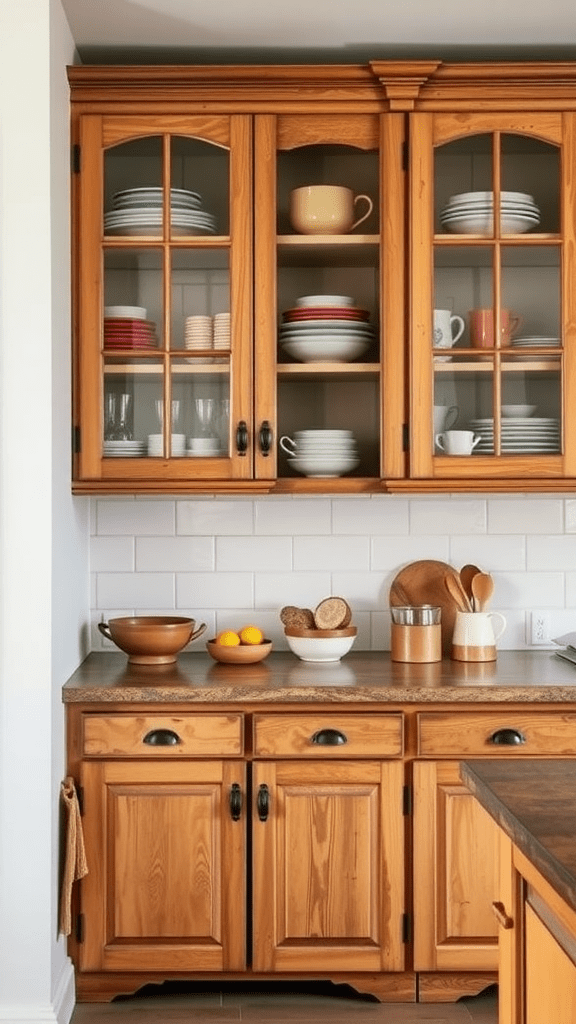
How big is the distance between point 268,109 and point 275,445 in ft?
3.03

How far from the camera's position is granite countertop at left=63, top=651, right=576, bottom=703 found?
3002mm

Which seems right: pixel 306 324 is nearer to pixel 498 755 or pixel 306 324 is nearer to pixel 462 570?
pixel 462 570

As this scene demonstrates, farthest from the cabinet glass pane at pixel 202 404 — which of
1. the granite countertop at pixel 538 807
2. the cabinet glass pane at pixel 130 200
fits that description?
the granite countertop at pixel 538 807

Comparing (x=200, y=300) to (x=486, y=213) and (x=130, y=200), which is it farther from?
(x=486, y=213)

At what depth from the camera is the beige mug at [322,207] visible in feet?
10.8

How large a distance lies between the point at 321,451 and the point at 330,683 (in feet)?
2.20

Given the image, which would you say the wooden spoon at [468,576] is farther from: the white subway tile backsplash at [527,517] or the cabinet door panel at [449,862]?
the cabinet door panel at [449,862]

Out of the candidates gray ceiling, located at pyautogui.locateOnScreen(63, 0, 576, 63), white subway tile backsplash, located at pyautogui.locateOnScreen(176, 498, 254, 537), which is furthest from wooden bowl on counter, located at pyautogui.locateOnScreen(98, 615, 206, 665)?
gray ceiling, located at pyautogui.locateOnScreen(63, 0, 576, 63)

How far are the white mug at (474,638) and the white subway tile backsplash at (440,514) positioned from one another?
349 mm

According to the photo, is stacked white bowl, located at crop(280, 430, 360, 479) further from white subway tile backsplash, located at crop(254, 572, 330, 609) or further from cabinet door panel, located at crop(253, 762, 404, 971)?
cabinet door panel, located at crop(253, 762, 404, 971)

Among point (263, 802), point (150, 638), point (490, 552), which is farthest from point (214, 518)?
point (263, 802)

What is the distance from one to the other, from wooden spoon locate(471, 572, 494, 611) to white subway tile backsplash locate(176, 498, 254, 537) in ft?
2.32

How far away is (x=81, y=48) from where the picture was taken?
335 cm

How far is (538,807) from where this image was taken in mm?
1723
